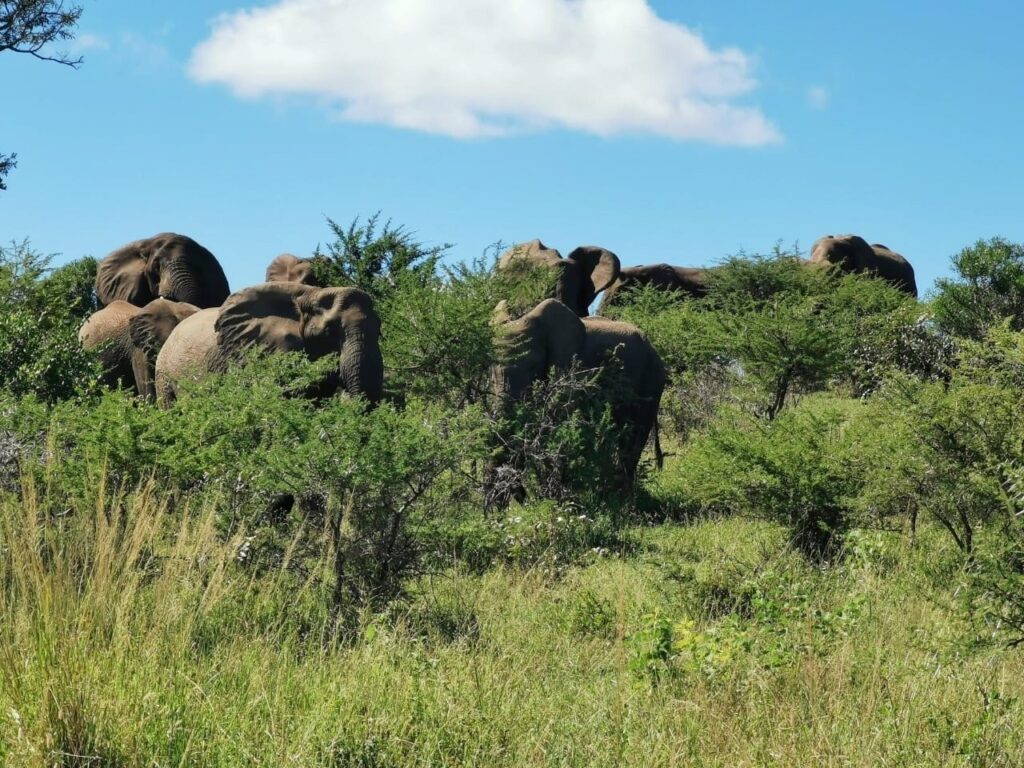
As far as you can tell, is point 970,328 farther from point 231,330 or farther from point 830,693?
point 830,693

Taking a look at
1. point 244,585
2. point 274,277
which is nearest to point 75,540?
point 244,585

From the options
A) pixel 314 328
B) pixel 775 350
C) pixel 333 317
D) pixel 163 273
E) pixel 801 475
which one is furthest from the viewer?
pixel 163 273

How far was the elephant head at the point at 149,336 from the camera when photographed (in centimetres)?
1591

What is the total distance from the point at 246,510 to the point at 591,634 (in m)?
2.02

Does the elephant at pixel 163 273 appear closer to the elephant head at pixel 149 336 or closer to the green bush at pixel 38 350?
the elephant head at pixel 149 336

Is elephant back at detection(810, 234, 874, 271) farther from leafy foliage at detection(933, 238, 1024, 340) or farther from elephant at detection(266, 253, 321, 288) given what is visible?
elephant at detection(266, 253, 321, 288)

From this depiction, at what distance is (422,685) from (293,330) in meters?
7.77

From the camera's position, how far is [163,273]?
61.6 feet

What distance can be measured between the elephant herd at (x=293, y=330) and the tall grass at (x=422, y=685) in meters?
4.90

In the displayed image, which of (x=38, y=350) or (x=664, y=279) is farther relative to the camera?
(x=664, y=279)

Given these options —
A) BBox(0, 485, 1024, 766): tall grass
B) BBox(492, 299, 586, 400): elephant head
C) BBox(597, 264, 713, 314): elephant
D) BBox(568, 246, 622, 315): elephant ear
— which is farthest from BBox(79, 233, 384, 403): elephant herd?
BBox(597, 264, 713, 314): elephant

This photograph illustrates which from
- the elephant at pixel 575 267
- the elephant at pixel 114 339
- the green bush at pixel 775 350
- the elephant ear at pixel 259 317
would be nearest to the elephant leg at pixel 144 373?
the elephant at pixel 114 339

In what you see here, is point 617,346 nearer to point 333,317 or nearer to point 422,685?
point 333,317

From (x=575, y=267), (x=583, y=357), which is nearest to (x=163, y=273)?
(x=575, y=267)
